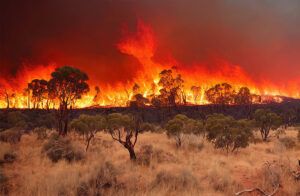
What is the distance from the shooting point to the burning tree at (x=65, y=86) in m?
35.2

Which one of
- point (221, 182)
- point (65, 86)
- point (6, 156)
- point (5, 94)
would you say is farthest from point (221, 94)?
point (221, 182)

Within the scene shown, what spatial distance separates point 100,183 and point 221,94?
69989 millimetres

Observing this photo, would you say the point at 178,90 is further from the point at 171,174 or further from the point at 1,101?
the point at 171,174

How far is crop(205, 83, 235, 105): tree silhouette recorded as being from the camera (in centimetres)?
7701

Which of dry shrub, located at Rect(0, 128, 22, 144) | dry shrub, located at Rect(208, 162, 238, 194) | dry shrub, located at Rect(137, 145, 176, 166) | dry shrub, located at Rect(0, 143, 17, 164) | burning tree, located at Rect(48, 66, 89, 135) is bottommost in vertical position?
dry shrub, located at Rect(208, 162, 238, 194)

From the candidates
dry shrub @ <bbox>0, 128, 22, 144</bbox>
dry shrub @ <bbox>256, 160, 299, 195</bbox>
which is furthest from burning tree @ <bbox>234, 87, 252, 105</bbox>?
dry shrub @ <bbox>256, 160, 299, 195</bbox>

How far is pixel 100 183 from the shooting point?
11.2m

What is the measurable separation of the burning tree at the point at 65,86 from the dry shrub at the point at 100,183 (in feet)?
77.2

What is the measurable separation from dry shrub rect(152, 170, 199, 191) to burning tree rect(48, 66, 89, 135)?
942 inches

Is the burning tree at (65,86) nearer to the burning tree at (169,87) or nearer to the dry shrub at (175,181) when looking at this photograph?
the dry shrub at (175,181)

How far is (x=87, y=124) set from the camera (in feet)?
105

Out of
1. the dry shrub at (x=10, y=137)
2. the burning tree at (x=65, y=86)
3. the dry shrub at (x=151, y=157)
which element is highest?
the burning tree at (x=65, y=86)

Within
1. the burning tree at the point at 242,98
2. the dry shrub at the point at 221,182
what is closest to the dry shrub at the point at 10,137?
the dry shrub at the point at 221,182

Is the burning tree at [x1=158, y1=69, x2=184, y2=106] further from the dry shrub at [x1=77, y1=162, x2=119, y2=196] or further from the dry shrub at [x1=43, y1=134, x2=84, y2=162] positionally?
the dry shrub at [x1=77, y1=162, x2=119, y2=196]
